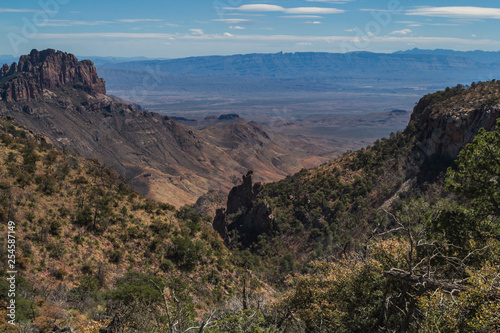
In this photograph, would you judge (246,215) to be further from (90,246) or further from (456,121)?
(90,246)

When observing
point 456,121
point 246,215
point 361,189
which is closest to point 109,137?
point 246,215

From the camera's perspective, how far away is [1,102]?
164500 mm

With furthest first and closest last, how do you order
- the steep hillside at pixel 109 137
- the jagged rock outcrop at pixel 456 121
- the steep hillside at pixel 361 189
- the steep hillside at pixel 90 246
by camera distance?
1. the steep hillside at pixel 109 137
2. the steep hillside at pixel 361 189
3. the jagged rock outcrop at pixel 456 121
4. the steep hillside at pixel 90 246

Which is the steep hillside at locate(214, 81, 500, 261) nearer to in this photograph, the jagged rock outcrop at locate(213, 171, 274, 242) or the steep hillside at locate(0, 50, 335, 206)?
the jagged rock outcrop at locate(213, 171, 274, 242)

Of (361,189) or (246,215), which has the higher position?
(361,189)

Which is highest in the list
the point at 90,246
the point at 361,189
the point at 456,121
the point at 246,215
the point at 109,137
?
the point at 456,121

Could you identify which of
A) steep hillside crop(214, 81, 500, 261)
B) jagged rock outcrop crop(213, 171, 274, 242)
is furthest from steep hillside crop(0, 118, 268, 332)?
steep hillside crop(214, 81, 500, 261)

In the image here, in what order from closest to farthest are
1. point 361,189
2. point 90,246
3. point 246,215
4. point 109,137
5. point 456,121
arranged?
point 90,246 → point 456,121 → point 361,189 → point 246,215 → point 109,137

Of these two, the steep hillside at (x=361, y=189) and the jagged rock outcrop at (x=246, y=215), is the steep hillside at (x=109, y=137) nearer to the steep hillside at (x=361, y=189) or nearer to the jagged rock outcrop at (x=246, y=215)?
the jagged rock outcrop at (x=246, y=215)

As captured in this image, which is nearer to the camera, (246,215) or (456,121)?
Answer: (456,121)

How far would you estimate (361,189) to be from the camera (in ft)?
183

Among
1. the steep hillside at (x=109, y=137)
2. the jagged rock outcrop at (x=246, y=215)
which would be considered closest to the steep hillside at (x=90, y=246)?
the jagged rock outcrop at (x=246, y=215)

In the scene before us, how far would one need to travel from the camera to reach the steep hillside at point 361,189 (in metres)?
49.8

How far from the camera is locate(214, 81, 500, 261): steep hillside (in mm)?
49844
